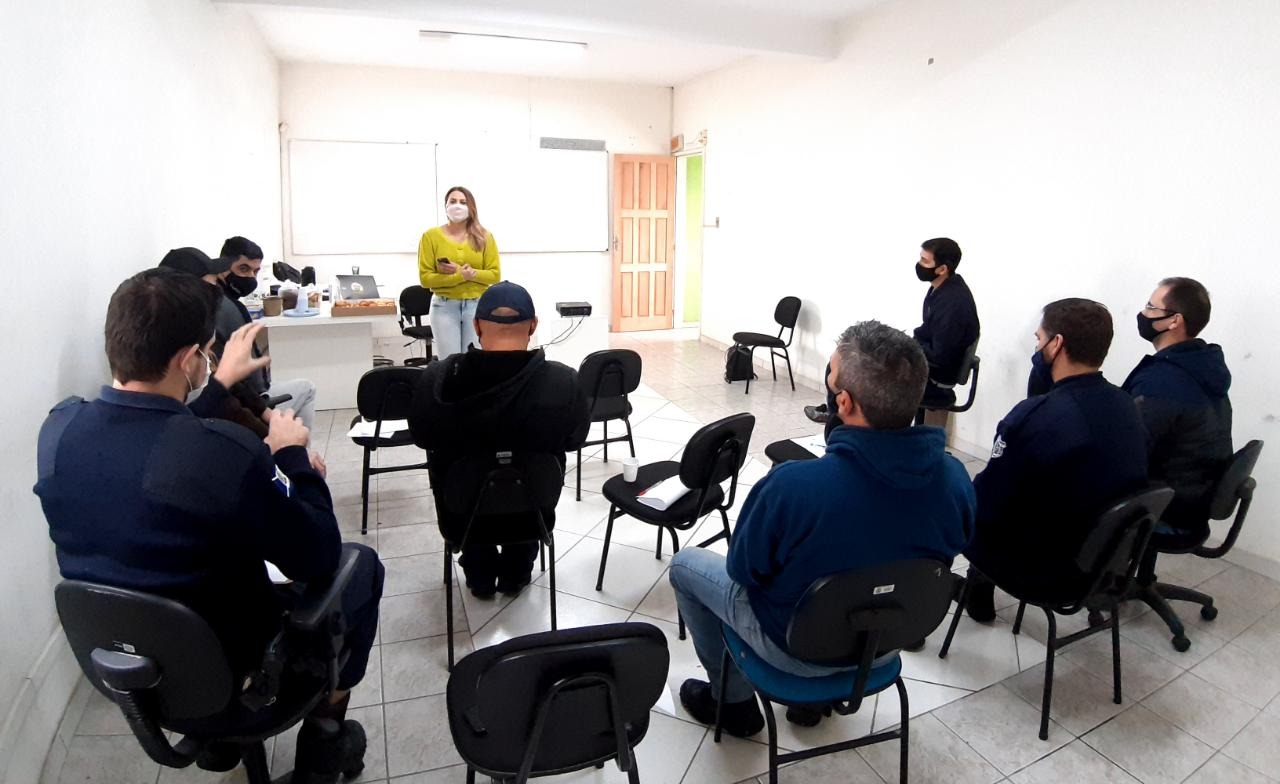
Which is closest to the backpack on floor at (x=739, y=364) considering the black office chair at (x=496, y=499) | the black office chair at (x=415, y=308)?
the black office chair at (x=415, y=308)

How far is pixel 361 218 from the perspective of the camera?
7.46 meters

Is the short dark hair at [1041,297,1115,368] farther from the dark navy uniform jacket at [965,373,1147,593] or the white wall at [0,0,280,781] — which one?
the white wall at [0,0,280,781]

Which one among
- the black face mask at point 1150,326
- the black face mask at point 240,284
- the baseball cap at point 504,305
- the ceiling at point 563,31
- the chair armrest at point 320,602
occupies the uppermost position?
the ceiling at point 563,31

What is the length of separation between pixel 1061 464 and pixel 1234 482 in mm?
861

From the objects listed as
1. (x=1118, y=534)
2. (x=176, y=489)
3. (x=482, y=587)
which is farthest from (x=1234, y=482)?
(x=176, y=489)

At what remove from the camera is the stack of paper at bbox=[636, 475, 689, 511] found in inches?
96.9

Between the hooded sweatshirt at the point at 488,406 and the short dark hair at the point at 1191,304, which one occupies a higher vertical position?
the short dark hair at the point at 1191,304

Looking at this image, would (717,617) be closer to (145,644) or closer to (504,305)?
(504,305)

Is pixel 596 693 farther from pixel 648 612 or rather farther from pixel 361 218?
pixel 361 218

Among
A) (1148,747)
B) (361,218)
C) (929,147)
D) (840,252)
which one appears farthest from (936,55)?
(361,218)

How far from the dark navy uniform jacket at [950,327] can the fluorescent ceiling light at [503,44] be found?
4221 millimetres

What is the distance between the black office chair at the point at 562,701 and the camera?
118cm

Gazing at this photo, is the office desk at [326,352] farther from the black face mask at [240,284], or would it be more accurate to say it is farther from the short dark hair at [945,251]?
the short dark hair at [945,251]

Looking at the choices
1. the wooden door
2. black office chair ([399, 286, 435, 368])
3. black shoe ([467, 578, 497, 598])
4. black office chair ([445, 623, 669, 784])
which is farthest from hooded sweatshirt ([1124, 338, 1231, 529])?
the wooden door
